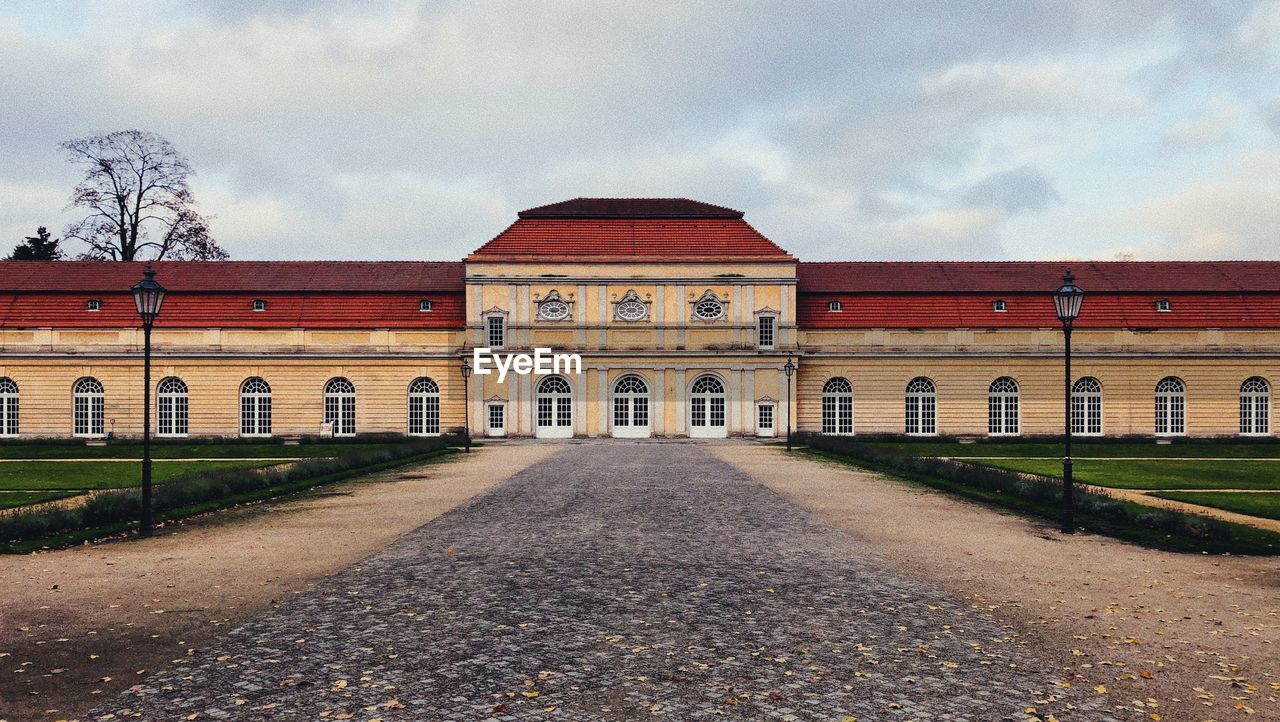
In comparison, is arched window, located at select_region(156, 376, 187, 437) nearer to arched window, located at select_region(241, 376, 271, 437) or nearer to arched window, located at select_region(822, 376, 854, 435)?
arched window, located at select_region(241, 376, 271, 437)

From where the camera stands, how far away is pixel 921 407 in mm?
48719

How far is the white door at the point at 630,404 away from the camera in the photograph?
159ft

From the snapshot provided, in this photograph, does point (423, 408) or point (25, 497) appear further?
point (423, 408)

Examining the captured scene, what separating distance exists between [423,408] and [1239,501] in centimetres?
3841

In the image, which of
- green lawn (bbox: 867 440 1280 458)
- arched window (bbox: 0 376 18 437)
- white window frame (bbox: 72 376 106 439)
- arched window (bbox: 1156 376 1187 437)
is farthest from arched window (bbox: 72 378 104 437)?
arched window (bbox: 1156 376 1187 437)

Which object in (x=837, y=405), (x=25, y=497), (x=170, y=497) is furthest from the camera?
(x=837, y=405)

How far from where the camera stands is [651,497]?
744 inches

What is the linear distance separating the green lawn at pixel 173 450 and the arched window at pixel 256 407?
449cm

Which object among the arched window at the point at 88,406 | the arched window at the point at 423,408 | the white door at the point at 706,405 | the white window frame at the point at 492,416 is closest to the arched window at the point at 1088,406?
the white door at the point at 706,405

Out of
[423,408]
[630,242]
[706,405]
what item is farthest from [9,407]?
[706,405]

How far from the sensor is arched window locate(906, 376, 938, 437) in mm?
48625

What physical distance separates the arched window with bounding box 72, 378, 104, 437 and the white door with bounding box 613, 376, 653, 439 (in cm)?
2692

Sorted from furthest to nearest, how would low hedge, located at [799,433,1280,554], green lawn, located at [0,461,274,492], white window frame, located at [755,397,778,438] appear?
white window frame, located at [755,397,778,438] → green lawn, located at [0,461,274,492] → low hedge, located at [799,433,1280,554]

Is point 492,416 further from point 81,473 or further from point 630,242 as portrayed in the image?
point 81,473
